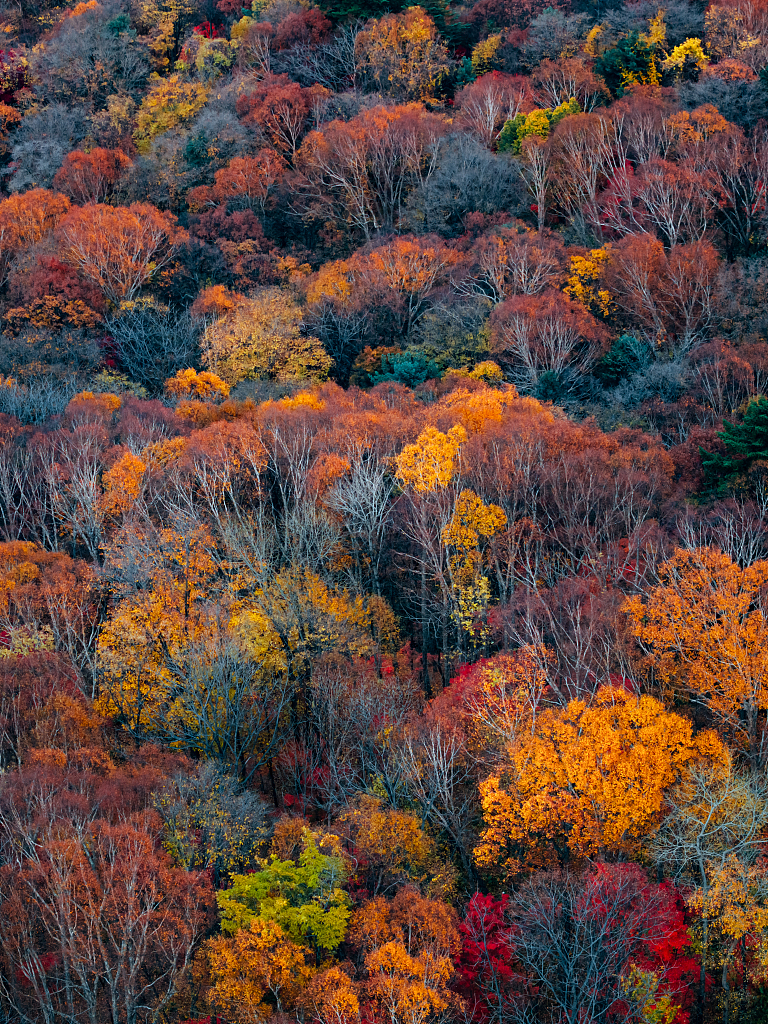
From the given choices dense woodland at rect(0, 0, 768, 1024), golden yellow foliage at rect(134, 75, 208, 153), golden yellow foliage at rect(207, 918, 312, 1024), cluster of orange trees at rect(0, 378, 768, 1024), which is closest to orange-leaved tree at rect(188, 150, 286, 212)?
dense woodland at rect(0, 0, 768, 1024)

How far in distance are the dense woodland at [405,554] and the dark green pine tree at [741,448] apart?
0.70 feet

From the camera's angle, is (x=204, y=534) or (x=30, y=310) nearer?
(x=204, y=534)

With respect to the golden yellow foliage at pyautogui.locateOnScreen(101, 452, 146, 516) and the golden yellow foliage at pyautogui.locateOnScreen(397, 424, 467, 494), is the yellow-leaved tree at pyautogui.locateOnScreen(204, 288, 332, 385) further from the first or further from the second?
the golden yellow foliage at pyautogui.locateOnScreen(397, 424, 467, 494)

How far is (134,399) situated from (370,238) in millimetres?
24676

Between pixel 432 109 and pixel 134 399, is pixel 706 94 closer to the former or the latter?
pixel 432 109

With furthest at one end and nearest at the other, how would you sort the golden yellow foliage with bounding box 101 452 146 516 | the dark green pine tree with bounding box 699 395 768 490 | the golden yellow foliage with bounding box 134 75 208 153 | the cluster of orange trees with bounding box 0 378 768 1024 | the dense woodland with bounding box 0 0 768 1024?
the golden yellow foliage with bounding box 134 75 208 153 < the golden yellow foliage with bounding box 101 452 146 516 < the dark green pine tree with bounding box 699 395 768 490 < the dense woodland with bounding box 0 0 768 1024 < the cluster of orange trees with bounding box 0 378 768 1024

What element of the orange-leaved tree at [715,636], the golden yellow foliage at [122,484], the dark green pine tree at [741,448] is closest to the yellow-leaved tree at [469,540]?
the orange-leaved tree at [715,636]

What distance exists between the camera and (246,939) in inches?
1189

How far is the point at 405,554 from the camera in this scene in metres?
46.0

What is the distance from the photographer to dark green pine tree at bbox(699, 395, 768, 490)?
44.4 metres

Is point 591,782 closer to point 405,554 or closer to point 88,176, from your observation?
point 405,554

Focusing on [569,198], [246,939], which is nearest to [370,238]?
[569,198]

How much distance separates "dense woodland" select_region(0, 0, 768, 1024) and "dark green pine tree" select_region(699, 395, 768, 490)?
0.70 feet

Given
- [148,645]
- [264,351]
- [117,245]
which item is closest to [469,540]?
[148,645]
